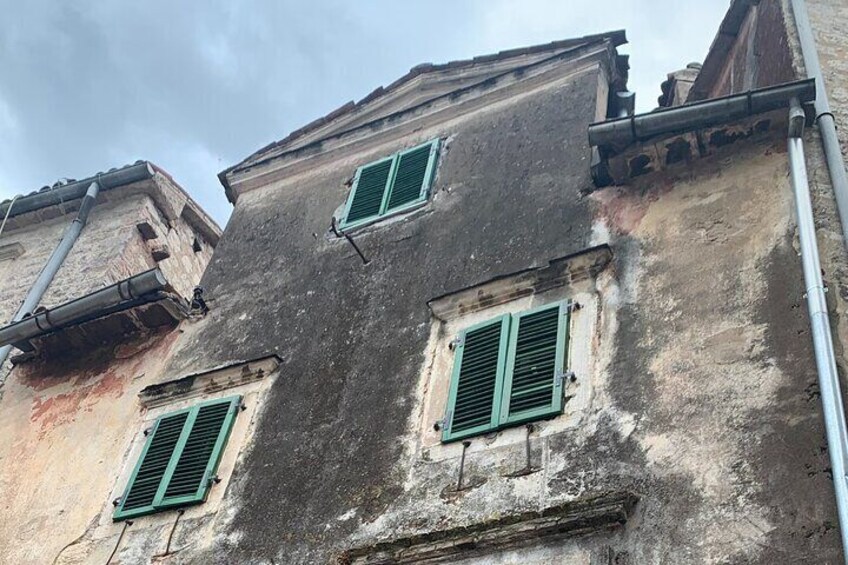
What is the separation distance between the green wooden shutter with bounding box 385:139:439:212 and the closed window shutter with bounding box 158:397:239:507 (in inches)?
121

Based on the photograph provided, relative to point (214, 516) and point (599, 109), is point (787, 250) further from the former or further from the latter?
point (214, 516)

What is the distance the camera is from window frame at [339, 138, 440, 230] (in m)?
11.3

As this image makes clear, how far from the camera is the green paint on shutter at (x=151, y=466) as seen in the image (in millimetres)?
9203

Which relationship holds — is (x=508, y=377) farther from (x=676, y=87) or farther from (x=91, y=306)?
(x=676, y=87)

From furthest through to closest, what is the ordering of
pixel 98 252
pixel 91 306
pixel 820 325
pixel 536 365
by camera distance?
pixel 98 252 → pixel 91 306 → pixel 536 365 → pixel 820 325

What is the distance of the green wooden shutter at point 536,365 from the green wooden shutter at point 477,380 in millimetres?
81

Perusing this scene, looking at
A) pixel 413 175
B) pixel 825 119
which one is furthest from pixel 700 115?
pixel 413 175

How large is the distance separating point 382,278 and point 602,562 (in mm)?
4600

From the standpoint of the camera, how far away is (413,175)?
11.7 metres

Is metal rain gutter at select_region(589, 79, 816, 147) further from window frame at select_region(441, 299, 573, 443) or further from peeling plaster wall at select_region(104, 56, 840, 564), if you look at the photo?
window frame at select_region(441, 299, 573, 443)

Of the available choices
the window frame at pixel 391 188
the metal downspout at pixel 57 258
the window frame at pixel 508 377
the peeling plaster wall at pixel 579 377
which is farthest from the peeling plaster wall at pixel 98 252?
the window frame at pixel 508 377

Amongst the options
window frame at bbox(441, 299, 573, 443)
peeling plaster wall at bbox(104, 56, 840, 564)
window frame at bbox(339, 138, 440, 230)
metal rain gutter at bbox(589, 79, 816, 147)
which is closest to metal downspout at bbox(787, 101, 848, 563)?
metal rain gutter at bbox(589, 79, 816, 147)

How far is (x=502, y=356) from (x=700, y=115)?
278 cm

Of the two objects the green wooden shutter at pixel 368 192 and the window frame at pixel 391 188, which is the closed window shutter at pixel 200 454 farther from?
the green wooden shutter at pixel 368 192
